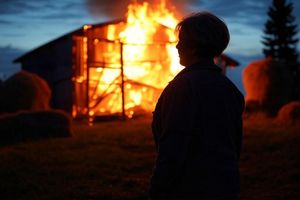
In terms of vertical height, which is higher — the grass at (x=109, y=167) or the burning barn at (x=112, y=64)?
the burning barn at (x=112, y=64)

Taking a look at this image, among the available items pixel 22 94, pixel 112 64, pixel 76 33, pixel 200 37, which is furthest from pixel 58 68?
pixel 200 37

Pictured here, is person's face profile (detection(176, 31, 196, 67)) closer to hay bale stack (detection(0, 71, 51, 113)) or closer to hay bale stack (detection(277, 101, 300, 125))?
hay bale stack (detection(277, 101, 300, 125))

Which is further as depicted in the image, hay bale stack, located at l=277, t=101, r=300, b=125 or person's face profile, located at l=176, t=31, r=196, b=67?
hay bale stack, located at l=277, t=101, r=300, b=125

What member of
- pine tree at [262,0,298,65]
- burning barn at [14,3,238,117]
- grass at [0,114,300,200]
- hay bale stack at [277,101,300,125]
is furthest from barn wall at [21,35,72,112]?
pine tree at [262,0,298,65]

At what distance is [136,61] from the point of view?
73.2 feet

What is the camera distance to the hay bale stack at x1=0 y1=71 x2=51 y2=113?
705 inches

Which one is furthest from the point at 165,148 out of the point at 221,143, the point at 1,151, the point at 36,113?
the point at 36,113

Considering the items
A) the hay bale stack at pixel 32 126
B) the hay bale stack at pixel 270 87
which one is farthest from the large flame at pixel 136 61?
the hay bale stack at pixel 32 126

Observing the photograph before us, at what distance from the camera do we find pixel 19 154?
10.6 metres

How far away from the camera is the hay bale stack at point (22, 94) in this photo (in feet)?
58.7

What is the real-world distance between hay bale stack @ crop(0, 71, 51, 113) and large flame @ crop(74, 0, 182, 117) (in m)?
3.08

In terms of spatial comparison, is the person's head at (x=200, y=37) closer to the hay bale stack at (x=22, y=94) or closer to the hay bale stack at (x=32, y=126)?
the hay bale stack at (x=32, y=126)

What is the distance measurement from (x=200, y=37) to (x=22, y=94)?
15.5 m

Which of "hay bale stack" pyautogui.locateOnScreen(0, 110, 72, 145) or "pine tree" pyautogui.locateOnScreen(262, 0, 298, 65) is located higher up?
"pine tree" pyautogui.locateOnScreen(262, 0, 298, 65)
